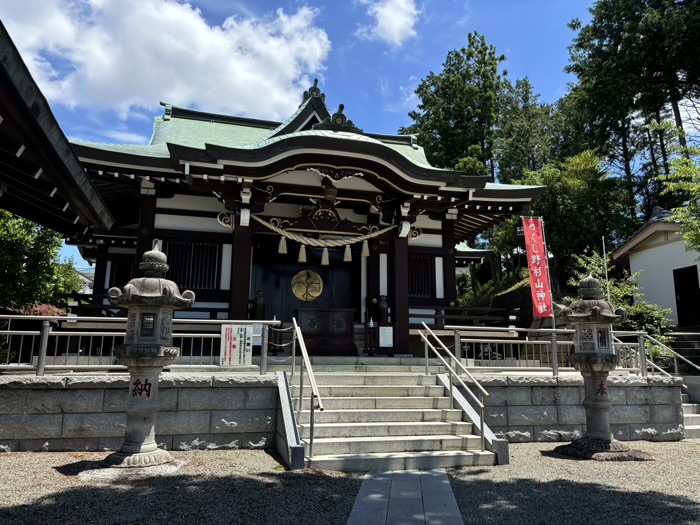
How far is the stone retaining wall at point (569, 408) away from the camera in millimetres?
8828

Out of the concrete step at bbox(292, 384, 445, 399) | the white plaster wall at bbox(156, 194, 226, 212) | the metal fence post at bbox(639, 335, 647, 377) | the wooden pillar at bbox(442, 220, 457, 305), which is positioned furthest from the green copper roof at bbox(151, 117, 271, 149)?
the metal fence post at bbox(639, 335, 647, 377)

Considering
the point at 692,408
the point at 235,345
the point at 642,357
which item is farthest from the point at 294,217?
the point at 692,408

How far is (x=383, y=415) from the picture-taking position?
7926mm

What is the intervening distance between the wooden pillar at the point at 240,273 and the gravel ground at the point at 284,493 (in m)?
3.96

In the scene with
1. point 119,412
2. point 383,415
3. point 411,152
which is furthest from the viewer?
point 411,152

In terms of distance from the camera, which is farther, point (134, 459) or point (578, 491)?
point (134, 459)

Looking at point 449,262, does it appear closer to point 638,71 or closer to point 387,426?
point 387,426

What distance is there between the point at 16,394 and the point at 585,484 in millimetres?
7978

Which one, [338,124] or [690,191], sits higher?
[338,124]

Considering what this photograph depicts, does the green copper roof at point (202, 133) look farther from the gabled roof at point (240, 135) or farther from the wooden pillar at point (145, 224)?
the wooden pillar at point (145, 224)

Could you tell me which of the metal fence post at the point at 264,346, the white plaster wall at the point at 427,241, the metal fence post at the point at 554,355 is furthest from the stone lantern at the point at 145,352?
the white plaster wall at the point at 427,241

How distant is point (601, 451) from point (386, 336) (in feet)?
17.2

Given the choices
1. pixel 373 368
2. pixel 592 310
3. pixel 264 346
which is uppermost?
pixel 592 310

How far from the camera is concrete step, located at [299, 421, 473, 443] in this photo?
289 inches
